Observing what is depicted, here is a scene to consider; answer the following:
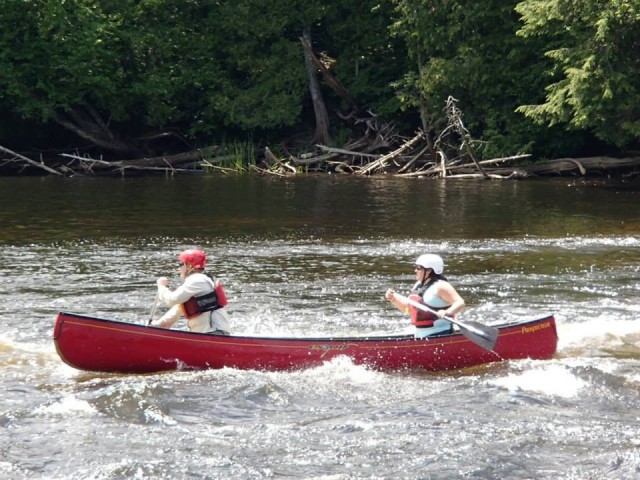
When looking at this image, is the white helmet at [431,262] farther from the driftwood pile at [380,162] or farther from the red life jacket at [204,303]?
the driftwood pile at [380,162]

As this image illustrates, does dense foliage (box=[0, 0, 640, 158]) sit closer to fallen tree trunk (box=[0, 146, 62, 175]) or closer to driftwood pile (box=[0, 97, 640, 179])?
driftwood pile (box=[0, 97, 640, 179])

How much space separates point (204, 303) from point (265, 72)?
27354 millimetres

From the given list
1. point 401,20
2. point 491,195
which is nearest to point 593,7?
point 491,195

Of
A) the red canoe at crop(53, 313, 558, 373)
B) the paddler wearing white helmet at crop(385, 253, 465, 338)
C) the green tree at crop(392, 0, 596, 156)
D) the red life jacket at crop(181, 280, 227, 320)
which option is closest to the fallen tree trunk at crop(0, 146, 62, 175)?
the green tree at crop(392, 0, 596, 156)

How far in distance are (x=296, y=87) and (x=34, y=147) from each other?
413 inches

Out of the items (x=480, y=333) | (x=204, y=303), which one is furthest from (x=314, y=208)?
(x=480, y=333)

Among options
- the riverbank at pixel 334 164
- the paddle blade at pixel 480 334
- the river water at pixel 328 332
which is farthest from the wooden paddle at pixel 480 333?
the riverbank at pixel 334 164

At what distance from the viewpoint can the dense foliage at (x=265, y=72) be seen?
112ft

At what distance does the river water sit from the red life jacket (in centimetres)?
74

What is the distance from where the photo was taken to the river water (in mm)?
9383

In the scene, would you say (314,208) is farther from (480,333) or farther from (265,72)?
(480,333)

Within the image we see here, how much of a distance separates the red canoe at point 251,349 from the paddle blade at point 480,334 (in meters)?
0.24

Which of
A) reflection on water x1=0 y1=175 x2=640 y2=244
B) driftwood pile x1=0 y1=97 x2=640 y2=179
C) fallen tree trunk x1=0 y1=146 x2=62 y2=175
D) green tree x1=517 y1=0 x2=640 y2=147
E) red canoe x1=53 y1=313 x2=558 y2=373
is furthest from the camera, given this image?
fallen tree trunk x1=0 y1=146 x2=62 y2=175

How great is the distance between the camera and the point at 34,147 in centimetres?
4116
